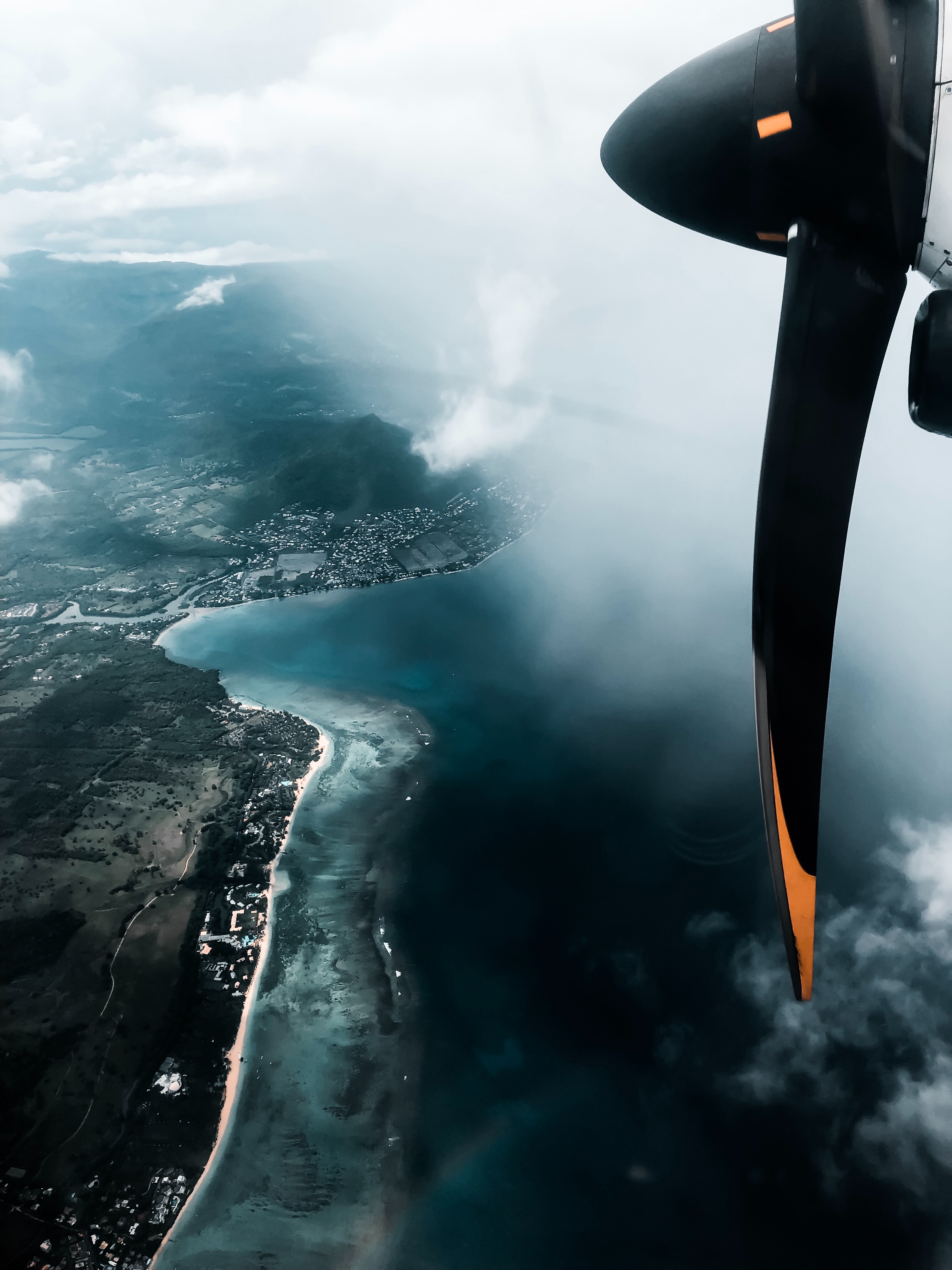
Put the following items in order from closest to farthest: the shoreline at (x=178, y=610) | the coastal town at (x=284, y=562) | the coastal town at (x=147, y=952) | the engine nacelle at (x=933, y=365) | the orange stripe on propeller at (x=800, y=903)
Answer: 1. the orange stripe on propeller at (x=800, y=903)
2. the engine nacelle at (x=933, y=365)
3. the coastal town at (x=147, y=952)
4. the shoreline at (x=178, y=610)
5. the coastal town at (x=284, y=562)

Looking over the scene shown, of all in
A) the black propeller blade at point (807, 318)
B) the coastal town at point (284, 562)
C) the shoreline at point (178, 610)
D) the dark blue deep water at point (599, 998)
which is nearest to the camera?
the black propeller blade at point (807, 318)

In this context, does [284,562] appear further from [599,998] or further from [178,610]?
[599,998]

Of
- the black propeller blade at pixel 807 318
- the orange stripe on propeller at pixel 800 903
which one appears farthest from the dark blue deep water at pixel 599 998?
the black propeller blade at pixel 807 318

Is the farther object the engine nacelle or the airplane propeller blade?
the engine nacelle

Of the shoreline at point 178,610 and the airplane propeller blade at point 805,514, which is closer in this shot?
the airplane propeller blade at point 805,514

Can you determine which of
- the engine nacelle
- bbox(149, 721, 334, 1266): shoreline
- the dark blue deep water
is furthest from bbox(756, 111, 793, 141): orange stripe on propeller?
bbox(149, 721, 334, 1266): shoreline

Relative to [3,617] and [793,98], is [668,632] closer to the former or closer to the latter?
[793,98]

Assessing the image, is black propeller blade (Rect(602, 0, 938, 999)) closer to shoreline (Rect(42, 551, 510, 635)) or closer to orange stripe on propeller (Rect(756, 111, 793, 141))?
orange stripe on propeller (Rect(756, 111, 793, 141))

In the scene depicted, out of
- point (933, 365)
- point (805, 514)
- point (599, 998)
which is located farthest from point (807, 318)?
point (599, 998)

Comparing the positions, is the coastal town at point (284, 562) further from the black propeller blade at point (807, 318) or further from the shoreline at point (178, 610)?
the black propeller blade at point (807, 318)
